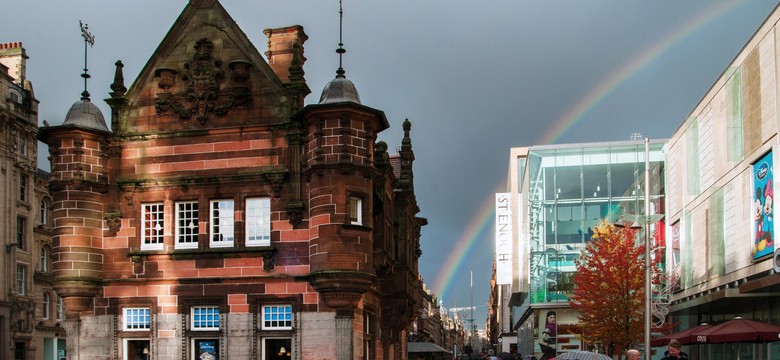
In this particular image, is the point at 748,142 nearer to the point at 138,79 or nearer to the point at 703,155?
the point at 703,155

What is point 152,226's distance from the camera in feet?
90.7

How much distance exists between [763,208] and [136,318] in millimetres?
20555

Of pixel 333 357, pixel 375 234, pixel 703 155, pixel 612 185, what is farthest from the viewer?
pixel 612 185

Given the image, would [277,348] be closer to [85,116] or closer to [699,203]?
[85,116]

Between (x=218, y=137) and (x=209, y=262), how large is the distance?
3.82 m

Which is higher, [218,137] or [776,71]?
[776,71]

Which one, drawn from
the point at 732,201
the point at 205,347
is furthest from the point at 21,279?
the point at 732,201

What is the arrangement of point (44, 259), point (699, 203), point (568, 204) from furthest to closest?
point (44, 259), point (568, 204), point (699, 203)

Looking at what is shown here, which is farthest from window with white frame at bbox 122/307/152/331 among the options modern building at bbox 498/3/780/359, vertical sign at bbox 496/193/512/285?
vertical sign at bbox 496/193/512/285

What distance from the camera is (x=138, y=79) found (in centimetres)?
2809

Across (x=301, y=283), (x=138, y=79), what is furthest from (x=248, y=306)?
(x=138, y=79)

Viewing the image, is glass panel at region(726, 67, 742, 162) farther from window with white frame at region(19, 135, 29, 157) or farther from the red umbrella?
window with white frame at region(19, 135, 29, 157)

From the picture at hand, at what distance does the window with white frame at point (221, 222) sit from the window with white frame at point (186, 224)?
0.61m

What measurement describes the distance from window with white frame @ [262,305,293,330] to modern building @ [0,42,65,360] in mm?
34099
